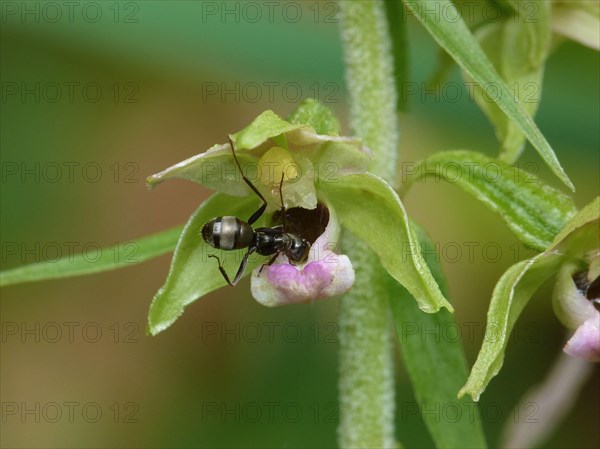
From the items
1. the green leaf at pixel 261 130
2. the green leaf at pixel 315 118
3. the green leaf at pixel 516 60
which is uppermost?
the green leaf at pixel 516 60

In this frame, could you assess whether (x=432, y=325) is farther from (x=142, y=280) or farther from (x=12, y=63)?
(x=12, y=63)

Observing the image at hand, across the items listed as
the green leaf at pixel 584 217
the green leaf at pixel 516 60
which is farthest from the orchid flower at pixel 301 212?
the green leaf at pixel 516 60

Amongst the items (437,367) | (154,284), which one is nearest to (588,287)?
(437,367)

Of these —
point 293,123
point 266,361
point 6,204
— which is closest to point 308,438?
point 266,361

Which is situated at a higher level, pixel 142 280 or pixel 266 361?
pixel 142 280

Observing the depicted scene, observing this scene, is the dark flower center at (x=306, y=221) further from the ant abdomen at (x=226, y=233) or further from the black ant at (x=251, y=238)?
the ant abdomen at (x=226, y=233)

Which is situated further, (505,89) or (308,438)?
(308,438)
